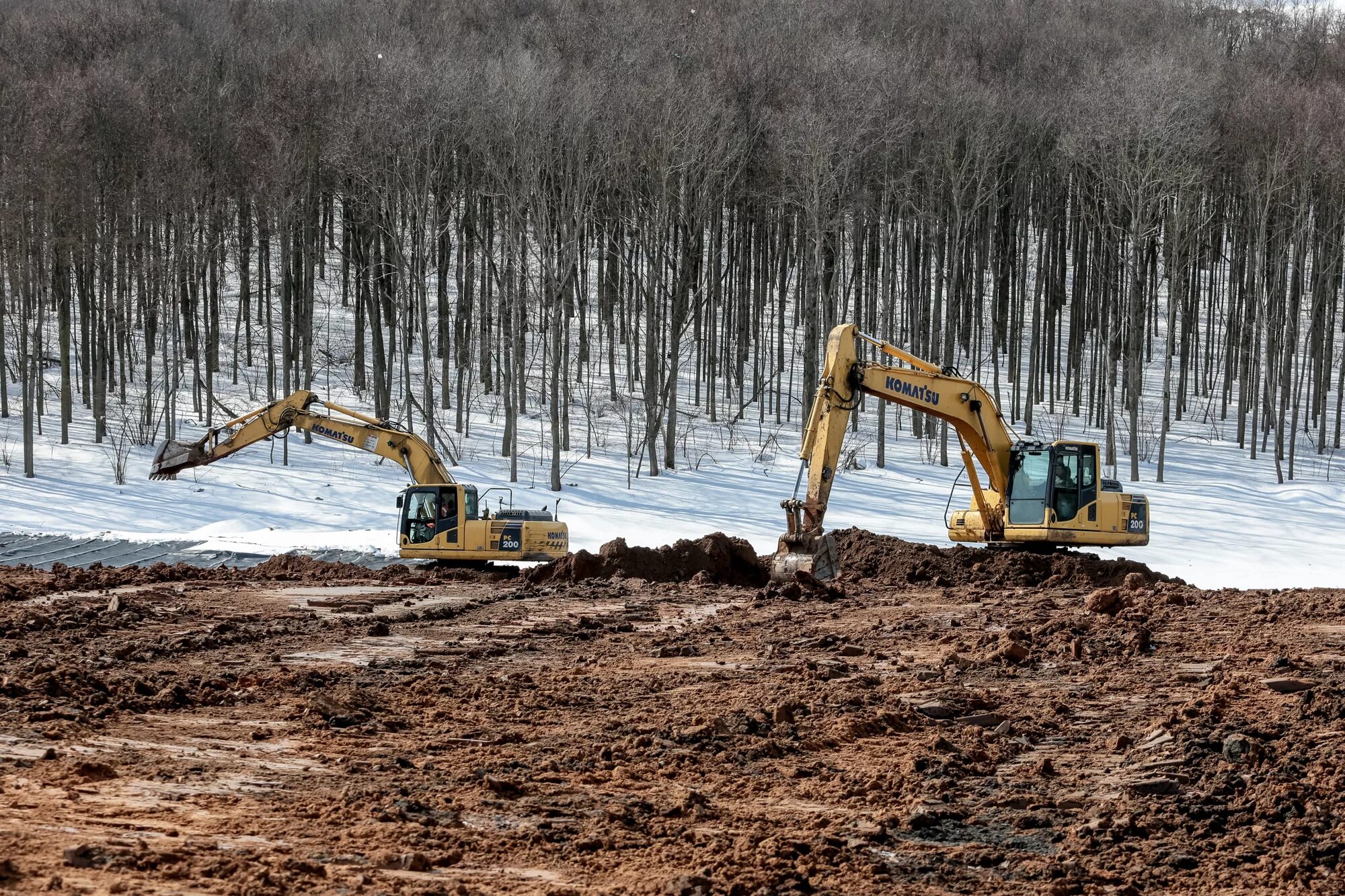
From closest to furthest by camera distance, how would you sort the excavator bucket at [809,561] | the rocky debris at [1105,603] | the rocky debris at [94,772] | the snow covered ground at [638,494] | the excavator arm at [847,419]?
the rocky debris at [94,772]
the rocky debris at [1105,603]
the excavator arm at [847,419]
the excavator bucket at [809,561]
the snow covered ground at [638,494]

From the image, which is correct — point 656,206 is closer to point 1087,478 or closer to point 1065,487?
point 1065,487

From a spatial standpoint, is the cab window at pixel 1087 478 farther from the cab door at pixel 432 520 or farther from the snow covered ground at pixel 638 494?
the cab door at pixel 432 520

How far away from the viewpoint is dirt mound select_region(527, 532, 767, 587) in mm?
21609

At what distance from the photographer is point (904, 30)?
5047 cm

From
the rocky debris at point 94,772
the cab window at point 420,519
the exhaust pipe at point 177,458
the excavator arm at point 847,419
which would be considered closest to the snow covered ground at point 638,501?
the cab window at point 420,519

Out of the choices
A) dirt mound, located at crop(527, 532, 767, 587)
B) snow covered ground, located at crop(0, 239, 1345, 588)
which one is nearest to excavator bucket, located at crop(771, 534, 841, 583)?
dirt mound, located at crop(527, 532, 767, 587)

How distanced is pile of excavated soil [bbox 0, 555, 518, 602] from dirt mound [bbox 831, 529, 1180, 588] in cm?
633

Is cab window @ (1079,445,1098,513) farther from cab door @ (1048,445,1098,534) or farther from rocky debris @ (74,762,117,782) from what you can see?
rocky debris @ (74,762,117,782)

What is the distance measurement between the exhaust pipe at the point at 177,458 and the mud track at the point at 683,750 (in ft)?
19.6

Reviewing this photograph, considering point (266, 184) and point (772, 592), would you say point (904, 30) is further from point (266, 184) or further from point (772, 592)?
point (772, 592)

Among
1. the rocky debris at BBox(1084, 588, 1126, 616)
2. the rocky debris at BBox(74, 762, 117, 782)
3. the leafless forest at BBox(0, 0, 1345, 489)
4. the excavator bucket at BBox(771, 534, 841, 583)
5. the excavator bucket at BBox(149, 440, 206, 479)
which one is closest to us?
the rocky debris at BBox(74, 762, 117, 782)

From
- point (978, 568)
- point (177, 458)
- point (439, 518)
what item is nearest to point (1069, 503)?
point (978, 568)

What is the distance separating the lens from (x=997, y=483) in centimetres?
2114

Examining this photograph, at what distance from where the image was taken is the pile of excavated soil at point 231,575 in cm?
1977
